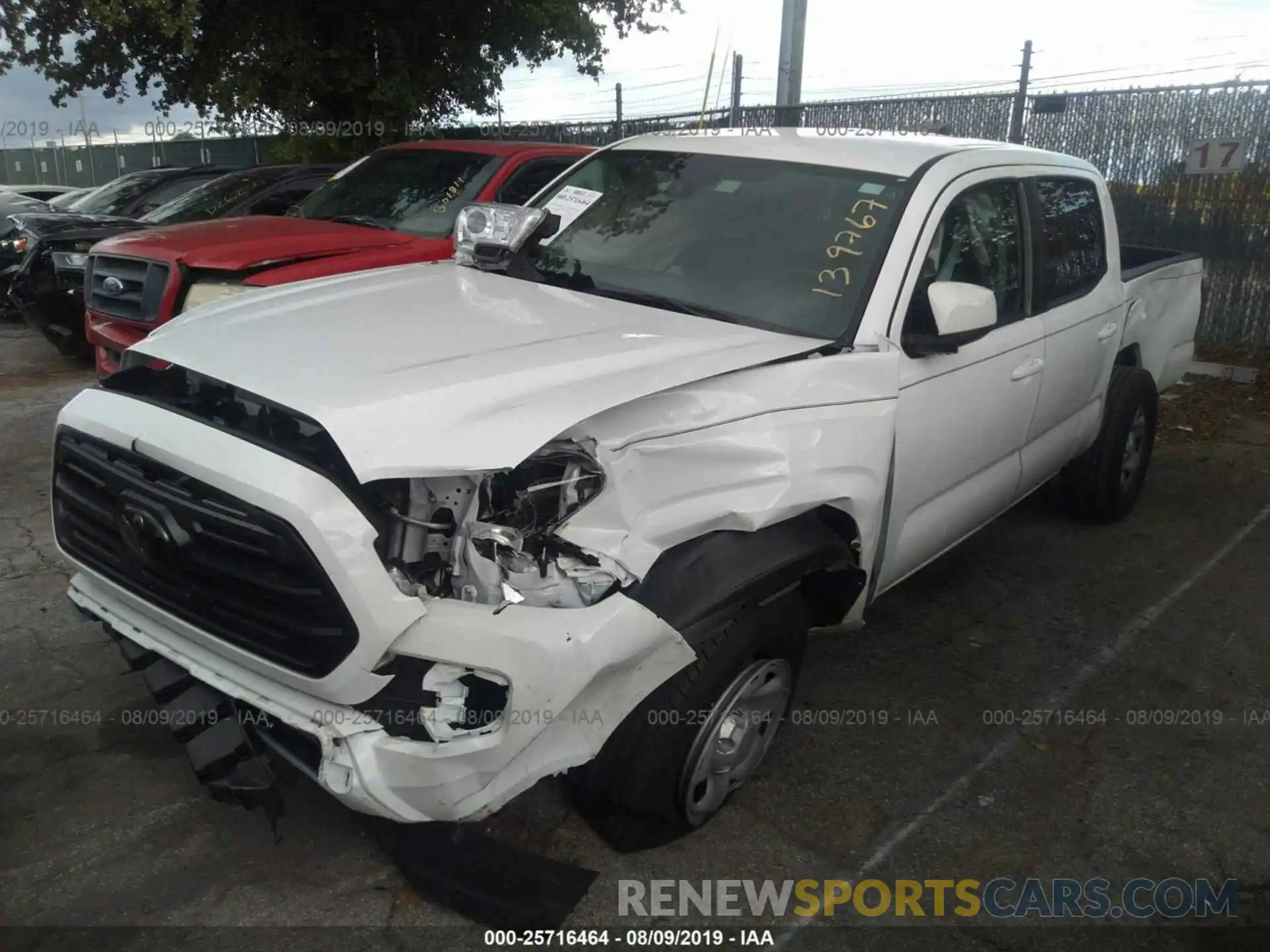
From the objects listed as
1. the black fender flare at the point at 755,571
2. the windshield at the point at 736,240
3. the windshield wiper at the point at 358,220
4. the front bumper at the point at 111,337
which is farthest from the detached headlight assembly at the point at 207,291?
the black fender flare at the point at 755,571

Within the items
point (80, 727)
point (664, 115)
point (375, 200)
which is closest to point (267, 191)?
point (375, 200)

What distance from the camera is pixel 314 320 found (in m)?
2.97

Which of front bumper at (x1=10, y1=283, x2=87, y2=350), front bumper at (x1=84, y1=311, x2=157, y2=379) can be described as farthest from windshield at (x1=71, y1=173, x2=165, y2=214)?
front bumper at (x1=84, y1=311, x2=157, y2=379)

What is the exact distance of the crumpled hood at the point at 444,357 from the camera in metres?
2.29

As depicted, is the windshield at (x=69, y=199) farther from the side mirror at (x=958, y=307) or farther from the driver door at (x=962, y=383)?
the side mirror at (x=958, y=307)

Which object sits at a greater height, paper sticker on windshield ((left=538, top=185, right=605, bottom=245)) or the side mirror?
paper sticker on windshield ((left=538, top=185, right=605, bottom=245))

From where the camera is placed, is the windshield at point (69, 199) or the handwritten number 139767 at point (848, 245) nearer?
the handwritten number 139767 at point (848, 245)

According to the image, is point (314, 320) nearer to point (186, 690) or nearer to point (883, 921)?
point (186, 690)

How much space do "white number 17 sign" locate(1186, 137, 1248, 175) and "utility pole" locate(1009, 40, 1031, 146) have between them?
147 cm

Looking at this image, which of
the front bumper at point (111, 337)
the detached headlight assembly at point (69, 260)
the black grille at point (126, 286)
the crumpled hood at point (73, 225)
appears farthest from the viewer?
the crumpled hood at point (73, 225)

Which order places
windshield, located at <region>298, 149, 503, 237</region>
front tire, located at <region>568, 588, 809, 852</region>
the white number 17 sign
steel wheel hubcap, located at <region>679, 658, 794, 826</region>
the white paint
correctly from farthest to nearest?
the white number 17 sign < windshield, located at <region>298, 149, 503, 237</region> < the white paint < steel wheel hubcap, located at <region>679, 658, 794, 826</region> < front tire, located at <region>568, 588, 809, 852</region>

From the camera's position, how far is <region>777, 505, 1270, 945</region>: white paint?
292 cm

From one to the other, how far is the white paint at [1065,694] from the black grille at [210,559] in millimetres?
1453

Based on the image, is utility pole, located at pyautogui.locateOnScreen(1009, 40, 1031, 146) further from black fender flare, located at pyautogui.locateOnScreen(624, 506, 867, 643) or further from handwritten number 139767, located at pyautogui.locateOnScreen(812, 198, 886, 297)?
black fender flare, located at pyautogui.locateOnScreen(624, 506, 867, 643)
